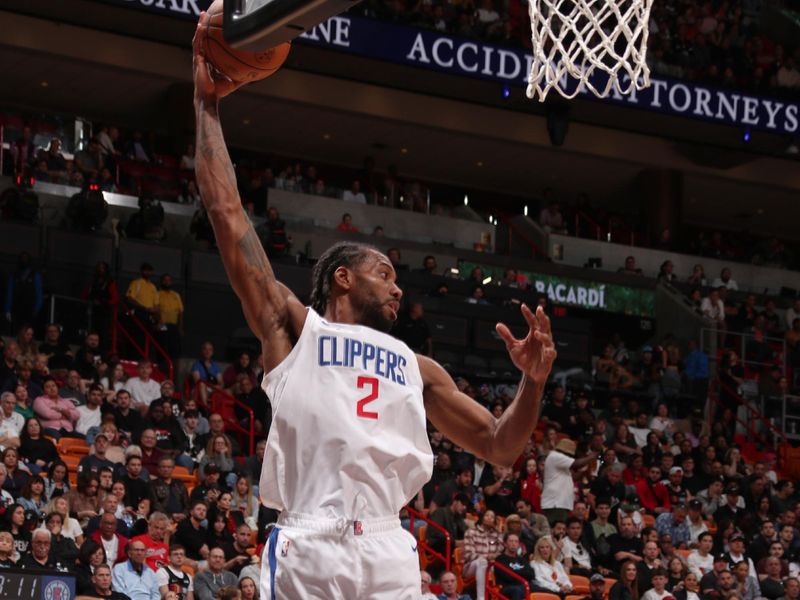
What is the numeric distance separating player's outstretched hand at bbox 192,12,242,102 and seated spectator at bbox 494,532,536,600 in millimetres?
9363

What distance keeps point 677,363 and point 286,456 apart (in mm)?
17541

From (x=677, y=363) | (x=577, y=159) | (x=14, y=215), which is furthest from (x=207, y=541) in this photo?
(x=577, y=159)

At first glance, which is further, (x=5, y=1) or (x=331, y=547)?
(x=5, y=1)

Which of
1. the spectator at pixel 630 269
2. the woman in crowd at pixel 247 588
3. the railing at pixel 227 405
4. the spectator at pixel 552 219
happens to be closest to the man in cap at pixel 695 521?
the railing at pixel 227 405

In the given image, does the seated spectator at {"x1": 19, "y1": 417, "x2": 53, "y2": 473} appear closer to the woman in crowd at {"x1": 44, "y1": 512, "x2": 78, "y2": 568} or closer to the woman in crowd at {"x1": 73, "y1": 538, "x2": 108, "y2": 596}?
the woman in crowd at {"x1": 44, "y1": 512, "x2": 78, "y2": 568}

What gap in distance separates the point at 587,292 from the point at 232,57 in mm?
18660

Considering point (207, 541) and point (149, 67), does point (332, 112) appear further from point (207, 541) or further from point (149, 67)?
point (207, 541)

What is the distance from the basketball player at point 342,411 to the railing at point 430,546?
8.98 meters

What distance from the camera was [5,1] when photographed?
2036cm

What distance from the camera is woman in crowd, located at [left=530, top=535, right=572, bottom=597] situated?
13484 mm

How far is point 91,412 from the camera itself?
46.4 ft

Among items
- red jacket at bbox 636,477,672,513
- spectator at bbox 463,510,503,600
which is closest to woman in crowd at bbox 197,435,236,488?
spectator at bbox 463,510,503,600

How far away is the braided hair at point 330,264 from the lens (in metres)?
4.15

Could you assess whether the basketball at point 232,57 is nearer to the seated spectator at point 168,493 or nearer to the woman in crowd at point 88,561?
the woman in crowd at point 88,561
